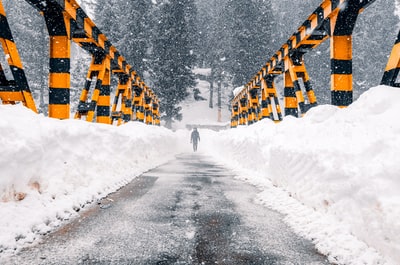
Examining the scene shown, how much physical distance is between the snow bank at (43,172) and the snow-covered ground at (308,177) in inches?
0.5

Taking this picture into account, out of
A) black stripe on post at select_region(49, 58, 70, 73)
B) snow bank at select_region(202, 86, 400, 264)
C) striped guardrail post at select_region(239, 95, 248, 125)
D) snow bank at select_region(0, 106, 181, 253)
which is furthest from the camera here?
striped guardrail post at select_region(239, 95, 248, 125)

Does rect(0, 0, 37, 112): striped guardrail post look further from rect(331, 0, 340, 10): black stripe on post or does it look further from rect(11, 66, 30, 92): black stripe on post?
rect(331, 0, 340, 10): black stripe on post

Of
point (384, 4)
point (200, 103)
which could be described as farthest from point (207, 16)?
point (384, 4)

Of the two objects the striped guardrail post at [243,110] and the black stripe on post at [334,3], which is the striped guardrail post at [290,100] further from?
the striped guardrail post at [243,110]

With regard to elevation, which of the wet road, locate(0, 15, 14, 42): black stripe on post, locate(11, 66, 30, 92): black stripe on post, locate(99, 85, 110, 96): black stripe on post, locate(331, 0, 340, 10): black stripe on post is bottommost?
the wet road

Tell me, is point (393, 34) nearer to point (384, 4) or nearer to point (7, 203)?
point (384, 4)

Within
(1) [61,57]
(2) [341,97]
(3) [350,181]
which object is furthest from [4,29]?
(2) [341,97]

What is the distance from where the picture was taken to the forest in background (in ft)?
131

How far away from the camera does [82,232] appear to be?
3.20 meters

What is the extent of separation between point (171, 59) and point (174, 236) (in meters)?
38.2

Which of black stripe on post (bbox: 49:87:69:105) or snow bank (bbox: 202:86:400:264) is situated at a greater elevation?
black stripe on post (bbox: 49:87:69:105)

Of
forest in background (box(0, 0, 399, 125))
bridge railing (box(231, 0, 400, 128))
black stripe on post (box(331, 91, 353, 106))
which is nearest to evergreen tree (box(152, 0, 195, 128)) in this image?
forest in background (box(0, 0, 399, 125))

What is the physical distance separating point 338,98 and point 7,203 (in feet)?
17.4

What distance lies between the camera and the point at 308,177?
4.25 m
